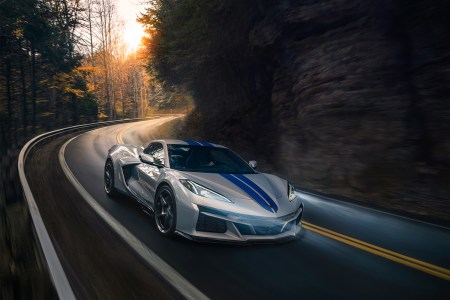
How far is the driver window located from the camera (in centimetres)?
565

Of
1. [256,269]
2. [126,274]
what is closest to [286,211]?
[256,269]

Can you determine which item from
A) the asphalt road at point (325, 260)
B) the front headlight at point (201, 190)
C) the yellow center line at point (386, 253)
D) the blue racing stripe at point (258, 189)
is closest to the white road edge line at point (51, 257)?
the asphalt road at point (325, 260)

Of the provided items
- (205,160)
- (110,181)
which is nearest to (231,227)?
(205,160)

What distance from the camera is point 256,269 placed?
3.97 m

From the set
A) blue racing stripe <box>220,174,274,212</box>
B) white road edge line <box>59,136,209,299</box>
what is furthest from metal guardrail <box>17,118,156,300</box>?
blue racing stripe <box>220,174,274,212</box>

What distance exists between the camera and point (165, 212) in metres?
4.98

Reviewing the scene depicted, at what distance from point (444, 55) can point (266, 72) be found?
7.73 metres

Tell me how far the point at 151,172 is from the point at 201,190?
1438 millimetres

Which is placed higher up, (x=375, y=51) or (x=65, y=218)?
(x=375, y=51)

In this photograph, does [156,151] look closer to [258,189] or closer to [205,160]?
[205,160]

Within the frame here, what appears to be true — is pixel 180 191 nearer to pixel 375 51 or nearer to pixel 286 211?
pixel 286 211

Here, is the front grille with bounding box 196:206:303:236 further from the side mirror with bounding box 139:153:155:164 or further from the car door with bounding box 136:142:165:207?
the side mirror with bounding box 139:153:155:164

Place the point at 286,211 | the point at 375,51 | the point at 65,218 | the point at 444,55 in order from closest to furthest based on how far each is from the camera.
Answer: the point at 286,211 < the point at 65,218 < the point at 444,55 < the point at 375,51

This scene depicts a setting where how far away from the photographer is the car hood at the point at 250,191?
445cm
